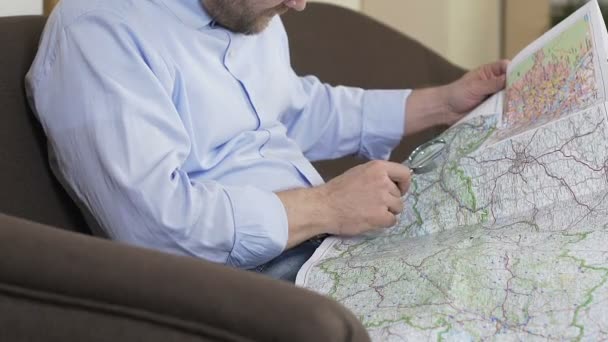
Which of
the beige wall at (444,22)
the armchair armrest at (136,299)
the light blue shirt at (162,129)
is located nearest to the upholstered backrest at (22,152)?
the light blue shirt at (162,129)

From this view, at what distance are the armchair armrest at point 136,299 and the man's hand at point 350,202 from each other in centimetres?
43

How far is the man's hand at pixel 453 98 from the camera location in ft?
5.60

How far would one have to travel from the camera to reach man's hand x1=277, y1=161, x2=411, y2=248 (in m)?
1.33

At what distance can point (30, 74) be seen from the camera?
4.38 ft

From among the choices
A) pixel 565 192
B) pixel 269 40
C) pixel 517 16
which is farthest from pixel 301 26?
pixel 517 16

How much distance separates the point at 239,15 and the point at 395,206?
1.12 feet

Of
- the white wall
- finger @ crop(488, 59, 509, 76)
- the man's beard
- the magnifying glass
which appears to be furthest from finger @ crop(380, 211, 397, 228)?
the white wall

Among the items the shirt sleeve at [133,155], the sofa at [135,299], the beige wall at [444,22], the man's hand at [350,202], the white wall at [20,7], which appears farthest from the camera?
the beige wall at [444,22]

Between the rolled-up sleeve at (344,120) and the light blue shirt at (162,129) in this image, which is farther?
the rolled-up sleeve at (344,120)

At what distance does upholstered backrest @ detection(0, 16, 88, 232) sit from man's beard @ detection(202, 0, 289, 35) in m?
0.26

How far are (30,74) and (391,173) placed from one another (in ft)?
1.62

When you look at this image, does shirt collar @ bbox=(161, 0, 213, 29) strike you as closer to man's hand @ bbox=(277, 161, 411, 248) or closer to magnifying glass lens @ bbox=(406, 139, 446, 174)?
man's hand @ bbox=(277, 161, 411, 248)

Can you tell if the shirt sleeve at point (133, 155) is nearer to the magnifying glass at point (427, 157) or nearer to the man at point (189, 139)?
the man at point (189, 139)

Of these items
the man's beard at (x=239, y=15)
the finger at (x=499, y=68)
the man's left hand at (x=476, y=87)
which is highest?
the man's beard at (x=239, y=15)
